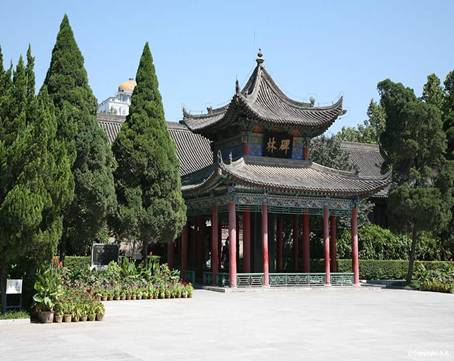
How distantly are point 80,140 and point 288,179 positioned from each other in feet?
30.8

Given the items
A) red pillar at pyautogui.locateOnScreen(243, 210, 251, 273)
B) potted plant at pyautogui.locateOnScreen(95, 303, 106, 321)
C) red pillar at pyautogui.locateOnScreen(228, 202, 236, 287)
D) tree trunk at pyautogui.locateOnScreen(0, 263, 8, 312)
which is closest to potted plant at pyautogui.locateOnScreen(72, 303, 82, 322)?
potted plant at pyautogui.locateOnScreen(95, 303, 106, 321)

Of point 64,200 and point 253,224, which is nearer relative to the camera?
point 64,200

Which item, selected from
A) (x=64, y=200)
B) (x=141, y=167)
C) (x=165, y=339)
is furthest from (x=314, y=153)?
(x=165, y=339)

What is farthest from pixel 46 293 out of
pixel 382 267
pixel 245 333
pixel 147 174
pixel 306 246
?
pixel 382 267

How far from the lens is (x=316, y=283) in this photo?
24.7 m

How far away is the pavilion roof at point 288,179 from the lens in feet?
75.5

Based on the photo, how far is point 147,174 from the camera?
2222 cm

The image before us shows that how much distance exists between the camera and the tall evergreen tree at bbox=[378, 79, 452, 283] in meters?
25.1

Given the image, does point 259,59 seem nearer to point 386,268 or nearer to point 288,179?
point 288,179

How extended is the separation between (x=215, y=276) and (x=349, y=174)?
320 inches

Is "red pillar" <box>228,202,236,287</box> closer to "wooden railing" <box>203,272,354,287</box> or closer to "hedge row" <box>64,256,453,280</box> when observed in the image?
"wooden railing" <box>203,272,354,287</box>

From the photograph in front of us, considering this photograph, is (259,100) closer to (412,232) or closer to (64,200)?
(412,232)

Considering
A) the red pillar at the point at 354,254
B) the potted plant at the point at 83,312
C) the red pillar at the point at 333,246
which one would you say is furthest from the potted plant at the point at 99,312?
the red pillar at the point at 333,246

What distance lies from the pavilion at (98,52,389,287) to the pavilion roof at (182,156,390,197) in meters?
0.04
